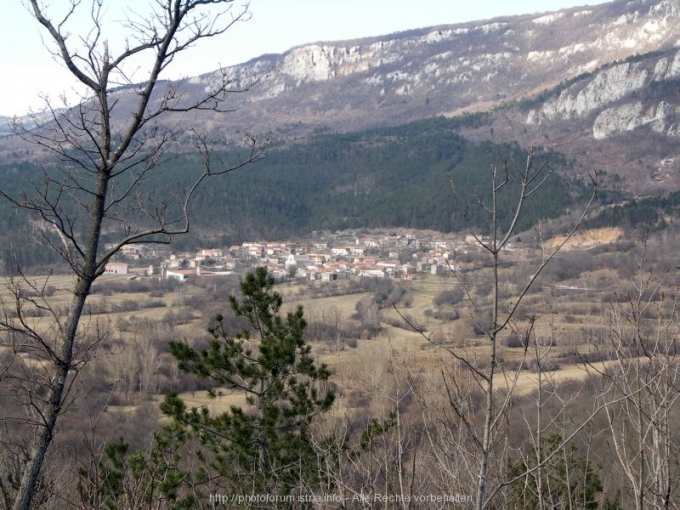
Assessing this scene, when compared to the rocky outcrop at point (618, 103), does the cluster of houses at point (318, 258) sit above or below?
below

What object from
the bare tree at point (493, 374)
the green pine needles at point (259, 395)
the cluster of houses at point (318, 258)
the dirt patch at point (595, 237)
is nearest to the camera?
the bare tree at point (493, 374)

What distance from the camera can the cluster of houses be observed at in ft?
140

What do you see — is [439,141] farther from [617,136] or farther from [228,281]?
[228,281]

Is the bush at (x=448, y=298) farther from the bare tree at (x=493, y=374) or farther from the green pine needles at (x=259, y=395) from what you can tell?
the bare tree at (x=493, y=374)

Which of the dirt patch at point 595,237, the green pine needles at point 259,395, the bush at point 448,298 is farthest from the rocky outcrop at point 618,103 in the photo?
the green pine needles at point 259,395

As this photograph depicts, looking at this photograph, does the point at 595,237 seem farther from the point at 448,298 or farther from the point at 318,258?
the point at 318,258

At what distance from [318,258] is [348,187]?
2787 cm

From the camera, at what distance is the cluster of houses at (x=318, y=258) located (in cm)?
4274

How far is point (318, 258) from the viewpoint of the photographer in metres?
49.8

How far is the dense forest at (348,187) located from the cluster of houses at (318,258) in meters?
4.03

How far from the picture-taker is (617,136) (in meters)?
72.9

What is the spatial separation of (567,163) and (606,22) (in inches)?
2660

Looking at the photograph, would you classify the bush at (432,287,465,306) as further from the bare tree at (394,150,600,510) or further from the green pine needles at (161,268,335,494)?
the bare tree at (394,150,600,510)

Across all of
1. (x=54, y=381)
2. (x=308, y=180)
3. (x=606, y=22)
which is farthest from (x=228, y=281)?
(x=606, y=22)
